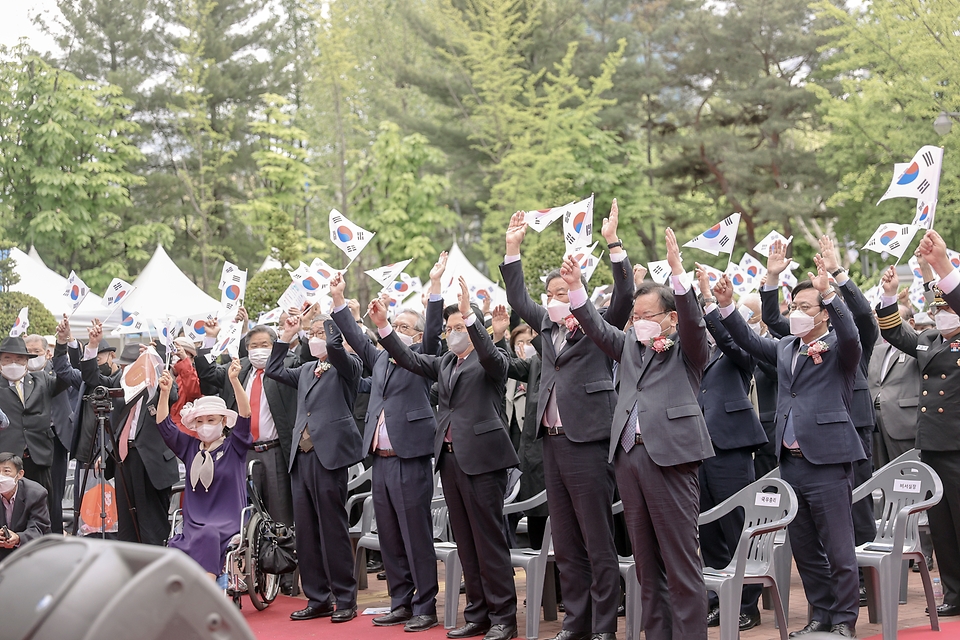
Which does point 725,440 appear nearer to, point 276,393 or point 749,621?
point 749,621

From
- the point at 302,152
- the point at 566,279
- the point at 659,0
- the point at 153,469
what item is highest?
the point at 659,0

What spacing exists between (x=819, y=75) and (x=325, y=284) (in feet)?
78.8

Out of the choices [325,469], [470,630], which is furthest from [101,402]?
[470,630]

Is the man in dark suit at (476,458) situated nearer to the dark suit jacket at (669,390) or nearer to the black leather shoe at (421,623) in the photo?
the black leather shoe at (421,623)

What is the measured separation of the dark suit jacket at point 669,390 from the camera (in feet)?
17.9

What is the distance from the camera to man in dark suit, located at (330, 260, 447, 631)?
7.36 meters

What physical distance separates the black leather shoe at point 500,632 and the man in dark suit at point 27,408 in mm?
5083

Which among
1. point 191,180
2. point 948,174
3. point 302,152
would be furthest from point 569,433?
point 191,180

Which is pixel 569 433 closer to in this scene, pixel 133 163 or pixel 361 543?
pixel 361 543

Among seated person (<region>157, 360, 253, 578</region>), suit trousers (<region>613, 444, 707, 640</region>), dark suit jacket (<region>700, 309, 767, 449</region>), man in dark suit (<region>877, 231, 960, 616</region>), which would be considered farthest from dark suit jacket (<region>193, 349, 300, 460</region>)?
man in dark suit (<region>877, 231, 960, 616</region>)

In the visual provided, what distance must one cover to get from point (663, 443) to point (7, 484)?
5.17m

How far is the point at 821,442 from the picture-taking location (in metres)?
6.14

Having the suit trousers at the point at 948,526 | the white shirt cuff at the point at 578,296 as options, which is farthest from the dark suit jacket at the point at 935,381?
the white shirt cuff at the point at 578,296

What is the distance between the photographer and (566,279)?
19.2 feet
